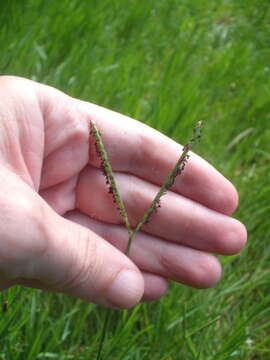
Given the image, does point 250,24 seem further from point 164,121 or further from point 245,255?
point 245,255

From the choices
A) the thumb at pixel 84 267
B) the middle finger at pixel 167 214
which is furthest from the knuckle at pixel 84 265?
the middle finger at pixel 167 214

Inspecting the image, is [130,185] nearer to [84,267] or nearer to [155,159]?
[155,159]

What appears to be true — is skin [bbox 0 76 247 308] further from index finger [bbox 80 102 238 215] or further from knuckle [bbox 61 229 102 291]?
knuckle [bbox 61 229 102 291]

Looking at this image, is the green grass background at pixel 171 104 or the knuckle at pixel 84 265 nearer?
the knuckle at pixel 84 265

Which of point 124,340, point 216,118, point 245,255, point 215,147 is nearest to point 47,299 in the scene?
point 124,340

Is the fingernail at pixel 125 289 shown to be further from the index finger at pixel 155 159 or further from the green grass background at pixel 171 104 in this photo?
the index finger at pixel 155 159

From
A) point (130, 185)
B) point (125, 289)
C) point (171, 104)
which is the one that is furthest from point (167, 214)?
point (171, 104)
